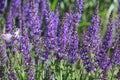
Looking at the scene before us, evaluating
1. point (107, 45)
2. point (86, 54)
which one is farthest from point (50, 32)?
point (107, 45)

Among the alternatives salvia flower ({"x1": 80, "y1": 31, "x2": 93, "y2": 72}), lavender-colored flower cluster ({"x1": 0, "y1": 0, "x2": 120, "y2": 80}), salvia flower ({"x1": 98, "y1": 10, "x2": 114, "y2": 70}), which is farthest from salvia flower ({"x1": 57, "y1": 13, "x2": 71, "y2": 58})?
salvia flower ({"x1": 98, "y1": 10, "x2": 114, "y2": 70})

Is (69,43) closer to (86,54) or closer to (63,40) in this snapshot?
(63,40)

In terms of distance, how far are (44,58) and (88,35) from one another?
0.58 metres

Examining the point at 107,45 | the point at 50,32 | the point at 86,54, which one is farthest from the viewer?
the point at 50,32

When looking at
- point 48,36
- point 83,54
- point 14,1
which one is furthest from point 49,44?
point 14,1

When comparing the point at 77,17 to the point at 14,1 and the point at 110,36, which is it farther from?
the point at 14,1

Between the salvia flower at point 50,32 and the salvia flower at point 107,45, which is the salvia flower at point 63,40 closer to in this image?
the salvia flower at point 50,32

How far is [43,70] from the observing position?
153 inches

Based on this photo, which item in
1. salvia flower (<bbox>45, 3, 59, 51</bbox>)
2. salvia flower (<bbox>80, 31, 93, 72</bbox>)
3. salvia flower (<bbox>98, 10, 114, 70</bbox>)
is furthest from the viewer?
salvia flower (<bbox>45, 3, 59, 51</bbox>)

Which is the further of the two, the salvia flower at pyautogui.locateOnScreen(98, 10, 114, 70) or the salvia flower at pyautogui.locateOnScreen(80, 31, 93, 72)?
the salvia flower at pyautogui.locateOnScreen(80, 31, 93, 72)

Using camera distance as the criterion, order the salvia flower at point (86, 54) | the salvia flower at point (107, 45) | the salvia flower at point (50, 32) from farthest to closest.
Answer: the salvia flower at point (50, 32), the salvia flower at point (86, 54), the salvia flower at point (107, 45)

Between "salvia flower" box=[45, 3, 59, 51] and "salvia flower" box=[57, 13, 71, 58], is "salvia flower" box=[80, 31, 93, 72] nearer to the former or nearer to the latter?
"salvia flower" box=[57, 13, 71, 58]

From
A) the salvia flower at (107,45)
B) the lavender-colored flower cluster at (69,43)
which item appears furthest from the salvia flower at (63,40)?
the salvia flower at (107,45)

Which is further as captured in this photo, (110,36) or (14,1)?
(14,1)
